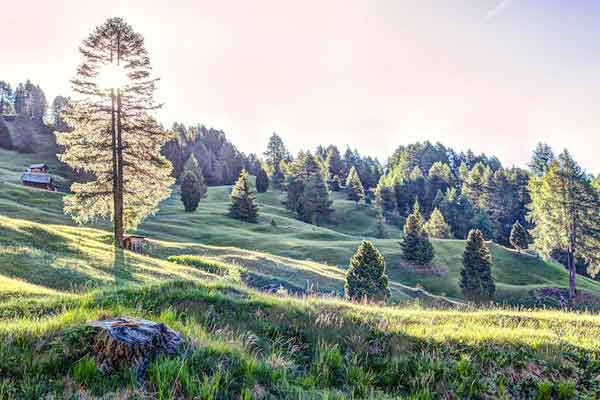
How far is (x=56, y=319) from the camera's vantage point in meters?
5.41

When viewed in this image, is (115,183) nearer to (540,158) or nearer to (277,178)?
(277,178)

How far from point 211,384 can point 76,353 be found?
166cm

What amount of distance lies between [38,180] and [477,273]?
68545 mm

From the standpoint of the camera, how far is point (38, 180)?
217 feet

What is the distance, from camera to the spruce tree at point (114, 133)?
23.0m

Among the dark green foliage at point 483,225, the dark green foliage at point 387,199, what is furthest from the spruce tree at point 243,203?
the dark green foliage at point 483,225

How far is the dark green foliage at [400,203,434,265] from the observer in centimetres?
5047

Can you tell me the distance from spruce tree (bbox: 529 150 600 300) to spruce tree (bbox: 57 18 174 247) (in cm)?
4192

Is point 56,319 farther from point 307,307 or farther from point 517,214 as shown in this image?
point 517,214

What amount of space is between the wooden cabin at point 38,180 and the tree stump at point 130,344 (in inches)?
2898

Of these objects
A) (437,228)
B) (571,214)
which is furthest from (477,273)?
(437,228)

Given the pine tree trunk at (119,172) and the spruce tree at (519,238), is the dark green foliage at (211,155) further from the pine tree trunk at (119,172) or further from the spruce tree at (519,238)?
the pine tree trunk at (119,172)

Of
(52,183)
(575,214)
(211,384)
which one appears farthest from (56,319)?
(52,183)

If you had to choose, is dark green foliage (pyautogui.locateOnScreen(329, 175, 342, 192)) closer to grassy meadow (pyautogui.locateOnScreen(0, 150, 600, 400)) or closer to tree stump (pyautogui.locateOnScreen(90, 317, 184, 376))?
grassy meadow (pyautogui.locateOnScreen(0, 150, 600, 400))
